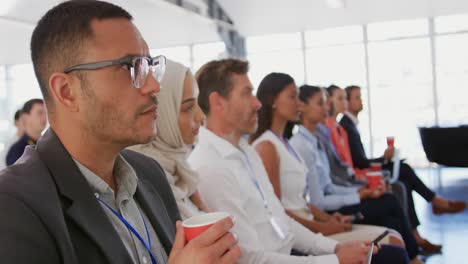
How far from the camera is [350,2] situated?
10.9m

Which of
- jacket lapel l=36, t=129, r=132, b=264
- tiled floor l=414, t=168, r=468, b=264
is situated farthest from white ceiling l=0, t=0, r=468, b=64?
jacket lapel l=36, t=129, r=132, b=264

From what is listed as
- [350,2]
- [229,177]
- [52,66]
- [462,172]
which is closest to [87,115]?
[52,66]

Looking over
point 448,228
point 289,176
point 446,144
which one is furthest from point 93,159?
point 446,144

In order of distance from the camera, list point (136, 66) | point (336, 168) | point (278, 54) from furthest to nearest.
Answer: point (278, 54) → point (336, 168) → point (136, 66)

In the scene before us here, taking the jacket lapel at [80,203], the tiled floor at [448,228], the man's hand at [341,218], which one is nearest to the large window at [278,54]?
the tiled floor at [448,228]

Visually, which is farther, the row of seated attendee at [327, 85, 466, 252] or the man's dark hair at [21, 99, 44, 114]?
the row of seated attendee at [327, 85, 466, 252]

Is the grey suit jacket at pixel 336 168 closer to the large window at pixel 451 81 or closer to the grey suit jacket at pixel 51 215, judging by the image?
the grey suit jacket at pixel 51 215

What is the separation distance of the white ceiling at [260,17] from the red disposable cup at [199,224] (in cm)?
828

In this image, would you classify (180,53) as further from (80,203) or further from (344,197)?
(80,203)

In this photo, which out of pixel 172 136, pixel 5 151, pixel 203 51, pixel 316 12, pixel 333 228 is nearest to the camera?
pixel 172 136

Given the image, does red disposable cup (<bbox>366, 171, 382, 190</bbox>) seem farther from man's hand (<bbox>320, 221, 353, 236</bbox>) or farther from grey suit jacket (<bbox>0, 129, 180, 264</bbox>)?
grey suit jacket (<bbox>0, 129, 180, 264</bbox>)

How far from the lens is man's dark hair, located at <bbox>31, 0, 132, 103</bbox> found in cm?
121

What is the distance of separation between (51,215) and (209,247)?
33cm

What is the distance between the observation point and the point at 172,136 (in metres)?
2.05
